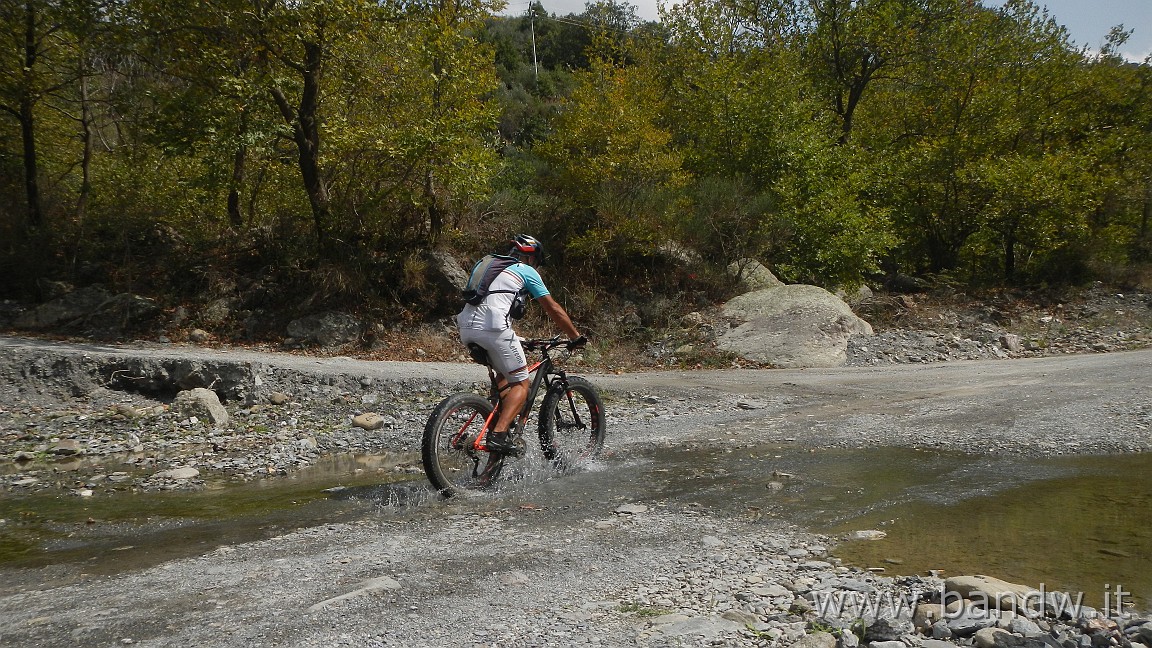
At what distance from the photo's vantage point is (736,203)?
20.2 metres

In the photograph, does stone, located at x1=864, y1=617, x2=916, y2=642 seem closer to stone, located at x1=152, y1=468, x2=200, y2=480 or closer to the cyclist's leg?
the cyclist's leg

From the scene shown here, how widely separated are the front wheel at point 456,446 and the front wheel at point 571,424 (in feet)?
2.74

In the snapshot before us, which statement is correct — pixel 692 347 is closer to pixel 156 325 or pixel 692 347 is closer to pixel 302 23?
pixel 302 23

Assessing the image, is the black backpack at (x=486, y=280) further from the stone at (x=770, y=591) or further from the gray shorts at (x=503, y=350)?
the stone at (x=770, y=591)

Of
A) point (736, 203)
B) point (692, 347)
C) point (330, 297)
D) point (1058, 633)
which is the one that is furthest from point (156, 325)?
point (1058, 633)

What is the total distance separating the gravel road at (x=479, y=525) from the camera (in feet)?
13.9

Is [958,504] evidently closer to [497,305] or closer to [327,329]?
[497,305]

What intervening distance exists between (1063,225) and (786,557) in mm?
20252

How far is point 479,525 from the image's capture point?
20.3ft

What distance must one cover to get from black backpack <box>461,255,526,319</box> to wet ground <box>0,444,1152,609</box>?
1679 mm

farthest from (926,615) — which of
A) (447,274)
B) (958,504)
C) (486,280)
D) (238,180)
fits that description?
(238,180)

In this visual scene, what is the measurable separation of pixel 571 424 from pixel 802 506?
2.69 meters

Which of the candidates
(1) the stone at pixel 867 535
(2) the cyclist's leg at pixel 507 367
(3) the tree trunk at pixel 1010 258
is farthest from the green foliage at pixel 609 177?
(1) the stone at pixel 867 535

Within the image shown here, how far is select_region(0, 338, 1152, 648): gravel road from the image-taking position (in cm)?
423
